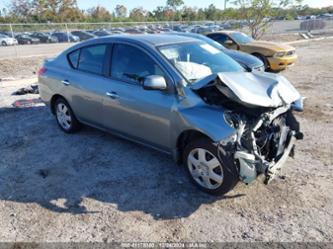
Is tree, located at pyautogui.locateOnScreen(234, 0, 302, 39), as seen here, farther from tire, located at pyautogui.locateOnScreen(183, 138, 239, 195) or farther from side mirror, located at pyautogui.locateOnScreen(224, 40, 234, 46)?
tire, located at pyautogui.locateOnScreen(183, 138, 239, 195)

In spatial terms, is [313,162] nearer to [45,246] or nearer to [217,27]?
[45,246]

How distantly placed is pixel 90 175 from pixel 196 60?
6.65ft

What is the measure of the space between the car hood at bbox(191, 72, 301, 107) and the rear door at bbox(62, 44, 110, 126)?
5.31 feet

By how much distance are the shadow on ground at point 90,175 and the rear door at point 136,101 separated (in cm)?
43

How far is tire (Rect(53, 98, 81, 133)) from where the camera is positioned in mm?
5429

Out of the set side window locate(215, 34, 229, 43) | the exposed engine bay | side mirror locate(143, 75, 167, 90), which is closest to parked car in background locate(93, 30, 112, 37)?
side window locate(215, 34, 229, 43)

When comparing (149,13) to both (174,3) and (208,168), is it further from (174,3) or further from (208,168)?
(208,168)

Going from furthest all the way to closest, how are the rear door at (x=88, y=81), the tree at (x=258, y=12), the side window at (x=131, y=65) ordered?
the tree at (x=258, y=12) → the rear door at (x=88, y=81) → the side window at (x=131, y=65)

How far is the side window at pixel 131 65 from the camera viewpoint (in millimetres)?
3990

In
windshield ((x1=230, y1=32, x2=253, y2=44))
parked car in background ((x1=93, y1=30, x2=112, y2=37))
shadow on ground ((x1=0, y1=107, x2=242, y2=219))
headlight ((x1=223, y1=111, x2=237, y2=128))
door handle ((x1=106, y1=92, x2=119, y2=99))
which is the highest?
headlight ((x1=223, y1=111, x2=237, y2=128))

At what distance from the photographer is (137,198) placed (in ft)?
11.9

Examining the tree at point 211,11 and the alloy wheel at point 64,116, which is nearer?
the alloy wheel at point 64,116

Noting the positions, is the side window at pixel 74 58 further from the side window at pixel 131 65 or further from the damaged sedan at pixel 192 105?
the side window at pixel 131 65

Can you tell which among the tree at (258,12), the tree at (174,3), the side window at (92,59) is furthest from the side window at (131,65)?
the tree at (174,3)
